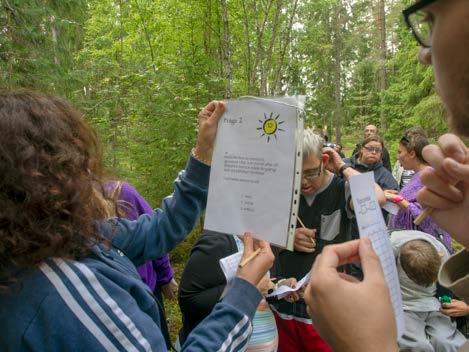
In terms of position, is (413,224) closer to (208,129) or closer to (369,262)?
(208,129)

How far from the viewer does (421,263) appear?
7.41 ft

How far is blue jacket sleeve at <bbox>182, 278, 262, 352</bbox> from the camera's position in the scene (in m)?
1.26

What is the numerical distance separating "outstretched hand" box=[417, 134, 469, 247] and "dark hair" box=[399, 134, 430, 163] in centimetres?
311

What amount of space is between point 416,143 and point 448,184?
335 cm

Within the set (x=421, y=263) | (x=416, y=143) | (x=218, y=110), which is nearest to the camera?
(x=218, y=110)

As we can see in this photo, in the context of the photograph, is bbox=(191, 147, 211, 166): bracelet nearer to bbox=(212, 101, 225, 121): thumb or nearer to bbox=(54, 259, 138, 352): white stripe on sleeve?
bbox=(212, 101, 225, 121): thumb

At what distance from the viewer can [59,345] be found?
3.13ft

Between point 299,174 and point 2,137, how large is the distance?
1.04 meters

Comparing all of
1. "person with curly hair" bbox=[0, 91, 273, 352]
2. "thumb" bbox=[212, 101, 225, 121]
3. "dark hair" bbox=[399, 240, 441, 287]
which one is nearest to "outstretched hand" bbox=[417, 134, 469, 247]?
"person with curly hair" bbox=[0, 91, 273, 352]

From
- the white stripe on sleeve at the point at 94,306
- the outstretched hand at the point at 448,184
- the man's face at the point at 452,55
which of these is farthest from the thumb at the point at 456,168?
the white stripe on sleeve at the point at 94,306

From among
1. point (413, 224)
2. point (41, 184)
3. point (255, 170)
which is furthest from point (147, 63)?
point (41, 184)

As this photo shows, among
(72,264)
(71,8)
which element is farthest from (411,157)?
(71,8)

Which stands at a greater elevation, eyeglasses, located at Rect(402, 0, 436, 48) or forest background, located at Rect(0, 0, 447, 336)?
forest background, located at Rect(0, 0, 447, 336)

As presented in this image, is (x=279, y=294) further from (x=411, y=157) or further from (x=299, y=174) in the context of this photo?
(x=411, y=157)
